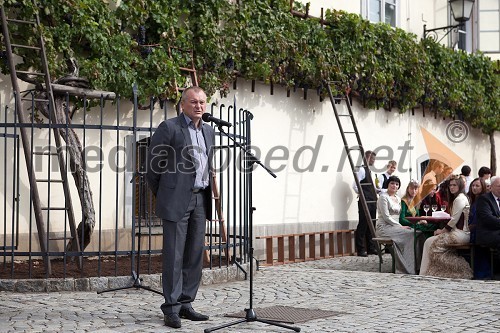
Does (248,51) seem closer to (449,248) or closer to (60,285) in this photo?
(449,248)

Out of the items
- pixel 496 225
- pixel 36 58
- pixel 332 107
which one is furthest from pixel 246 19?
pixel 496 225

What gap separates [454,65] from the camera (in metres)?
19.7

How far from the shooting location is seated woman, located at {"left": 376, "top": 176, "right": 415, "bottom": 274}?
1228 cm

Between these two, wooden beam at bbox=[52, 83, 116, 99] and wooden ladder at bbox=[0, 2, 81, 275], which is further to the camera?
wooden beam at bbox=[52, 83, 116, 99]

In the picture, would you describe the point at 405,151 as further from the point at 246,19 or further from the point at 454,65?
the point at 246,19

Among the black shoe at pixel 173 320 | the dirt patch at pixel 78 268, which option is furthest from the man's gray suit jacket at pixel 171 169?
the dirt patch at pixel 78 268

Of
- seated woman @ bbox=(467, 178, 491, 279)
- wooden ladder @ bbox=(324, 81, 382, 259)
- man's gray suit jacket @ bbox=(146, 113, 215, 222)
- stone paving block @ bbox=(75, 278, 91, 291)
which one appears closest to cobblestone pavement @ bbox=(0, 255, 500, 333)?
stone paving block @ bbox=(75, 278, 91, 291)

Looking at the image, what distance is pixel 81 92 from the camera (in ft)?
36.9

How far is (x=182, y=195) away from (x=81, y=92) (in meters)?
4.44

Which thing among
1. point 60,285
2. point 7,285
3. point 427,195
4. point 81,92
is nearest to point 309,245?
point 427,195

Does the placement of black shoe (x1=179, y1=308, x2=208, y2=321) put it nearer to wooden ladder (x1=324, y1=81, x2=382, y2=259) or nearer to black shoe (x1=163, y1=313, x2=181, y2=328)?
black shoe (x1=163, y1=313, x2=181, y2=328)

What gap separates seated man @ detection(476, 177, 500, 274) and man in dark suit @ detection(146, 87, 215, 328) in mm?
4826

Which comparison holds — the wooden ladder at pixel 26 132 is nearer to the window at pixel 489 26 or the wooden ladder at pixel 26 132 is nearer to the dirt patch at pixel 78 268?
the dirt patch at pixel 78 268

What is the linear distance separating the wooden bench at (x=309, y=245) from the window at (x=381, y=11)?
4732 millimetres
